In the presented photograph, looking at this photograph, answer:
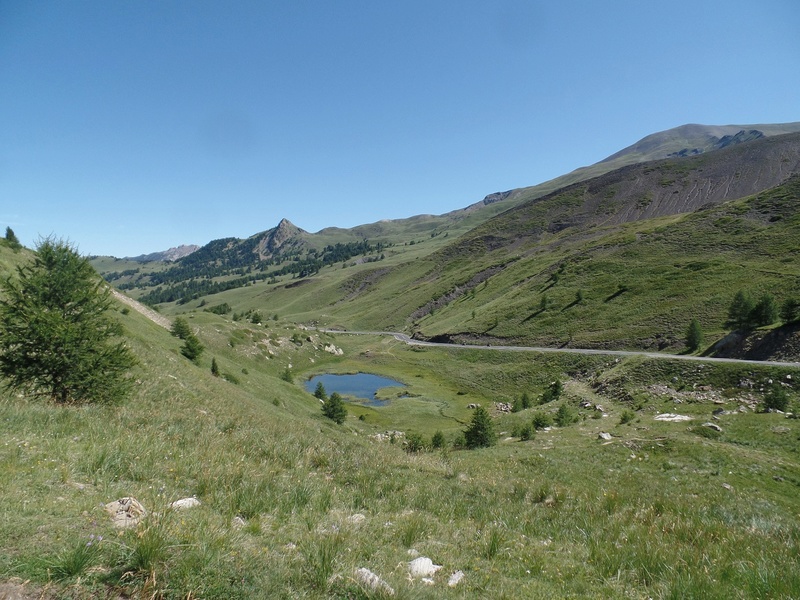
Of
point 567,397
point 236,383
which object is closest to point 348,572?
point 236,383

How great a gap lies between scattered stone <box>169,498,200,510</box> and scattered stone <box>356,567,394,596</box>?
10.5ft

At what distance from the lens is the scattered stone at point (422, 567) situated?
5547mm

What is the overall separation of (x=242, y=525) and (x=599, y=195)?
748 feet

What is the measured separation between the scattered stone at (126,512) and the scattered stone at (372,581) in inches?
123

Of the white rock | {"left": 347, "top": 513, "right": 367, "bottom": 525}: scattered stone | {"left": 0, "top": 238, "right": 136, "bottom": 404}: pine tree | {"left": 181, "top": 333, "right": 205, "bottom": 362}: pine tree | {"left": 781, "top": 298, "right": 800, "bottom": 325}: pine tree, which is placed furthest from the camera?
{"left": 781, "top": 298, "right": 800, "bottom": 325}: pine tree

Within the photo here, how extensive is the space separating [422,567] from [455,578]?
509mm

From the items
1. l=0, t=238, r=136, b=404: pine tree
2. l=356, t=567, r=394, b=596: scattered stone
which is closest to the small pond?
l=0, t=238, r=136, b=404: pine tree

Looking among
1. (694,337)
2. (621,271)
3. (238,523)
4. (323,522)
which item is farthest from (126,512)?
(621,271)

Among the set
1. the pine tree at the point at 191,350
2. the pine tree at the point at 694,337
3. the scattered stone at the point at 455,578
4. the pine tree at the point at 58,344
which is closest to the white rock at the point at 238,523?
the scattered stone at the point at 455,578

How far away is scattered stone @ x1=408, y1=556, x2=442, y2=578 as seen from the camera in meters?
5.55

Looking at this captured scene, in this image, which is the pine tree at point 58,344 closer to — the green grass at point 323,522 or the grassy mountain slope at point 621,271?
the green grass at point 323,522

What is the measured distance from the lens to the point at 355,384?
78.6 metres

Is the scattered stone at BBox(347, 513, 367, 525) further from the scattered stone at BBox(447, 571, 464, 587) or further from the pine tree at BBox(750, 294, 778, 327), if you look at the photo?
the pine tree at BBox(750, 294, 778, 327)

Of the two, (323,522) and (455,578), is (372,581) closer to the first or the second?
(455,578)
